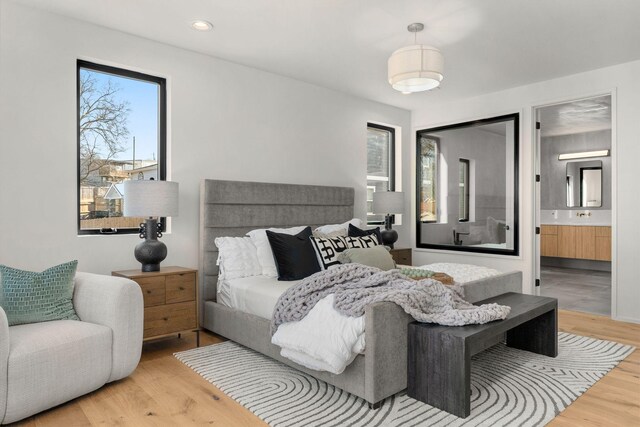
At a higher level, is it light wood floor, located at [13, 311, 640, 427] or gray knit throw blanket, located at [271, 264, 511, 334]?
gray knit throw blanket, located at [271, 264, 511, 334]

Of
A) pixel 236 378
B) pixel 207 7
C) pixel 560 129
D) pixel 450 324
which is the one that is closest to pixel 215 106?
pixel 207 7

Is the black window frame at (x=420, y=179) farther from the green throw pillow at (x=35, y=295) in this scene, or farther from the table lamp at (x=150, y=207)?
the green throw pillow at (x=35, y=295)

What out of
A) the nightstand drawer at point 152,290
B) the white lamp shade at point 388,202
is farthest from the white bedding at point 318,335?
the white lamp shade at point 388,202

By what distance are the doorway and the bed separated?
3.92m

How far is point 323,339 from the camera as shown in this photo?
2.40 m

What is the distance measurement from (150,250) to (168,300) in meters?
0.41

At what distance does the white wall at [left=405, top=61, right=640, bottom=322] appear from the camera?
4.21 meters

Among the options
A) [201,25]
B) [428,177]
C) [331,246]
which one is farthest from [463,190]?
[201,25]

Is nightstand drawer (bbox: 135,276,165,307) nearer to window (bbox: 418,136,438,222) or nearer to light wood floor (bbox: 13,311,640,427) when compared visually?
light wood floor (bbox: 13,311,640,427)

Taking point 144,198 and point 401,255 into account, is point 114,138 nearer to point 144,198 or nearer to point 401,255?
point 144,198

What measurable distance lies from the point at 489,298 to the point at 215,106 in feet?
9.63

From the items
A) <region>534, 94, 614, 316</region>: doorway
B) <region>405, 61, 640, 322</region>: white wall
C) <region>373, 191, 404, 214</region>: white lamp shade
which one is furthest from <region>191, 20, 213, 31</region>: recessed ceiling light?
<region>534, 94, 614, 316</region>: doorway

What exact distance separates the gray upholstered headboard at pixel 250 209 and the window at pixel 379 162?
902mm

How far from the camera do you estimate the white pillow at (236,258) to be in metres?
3.60
